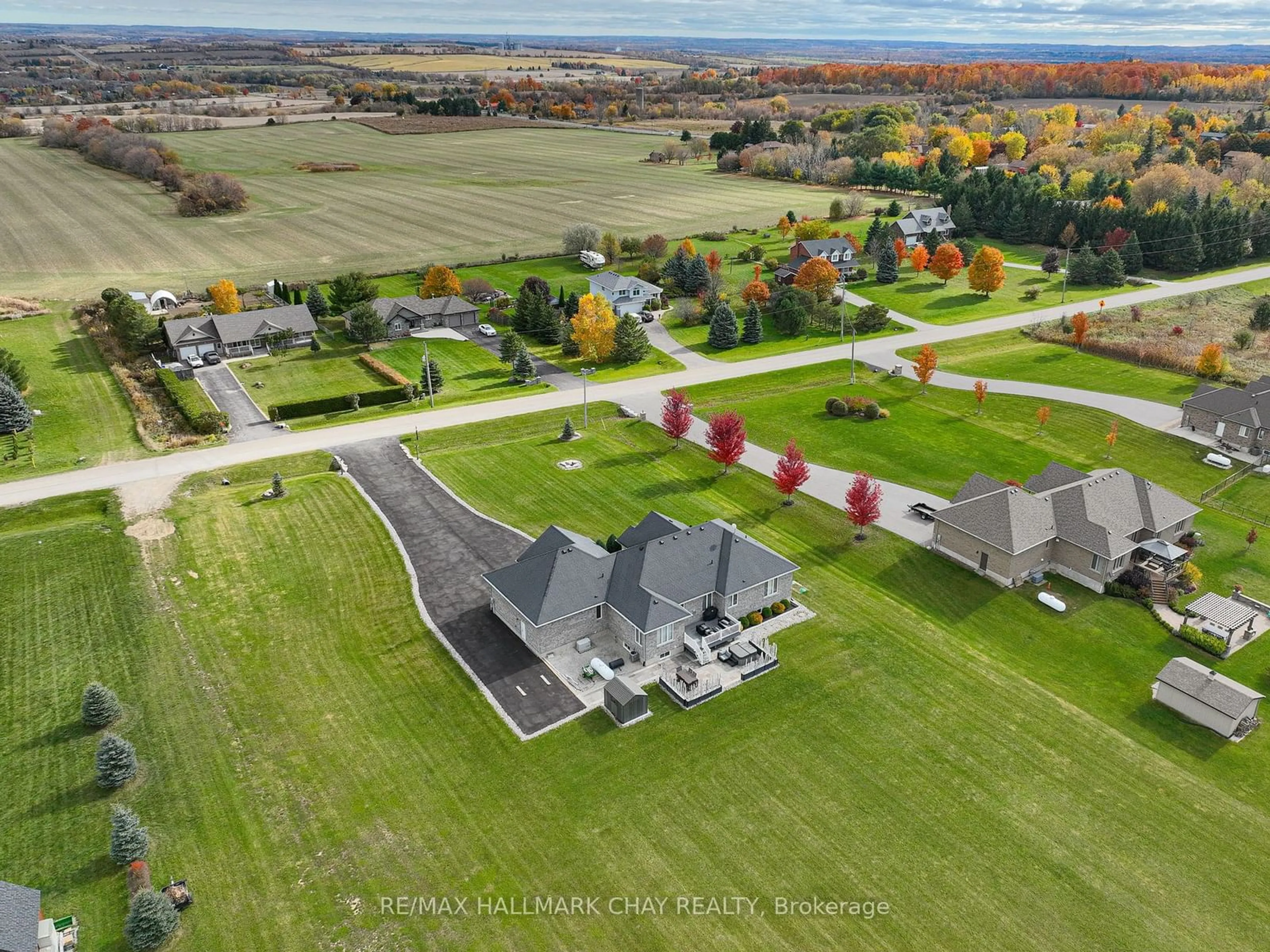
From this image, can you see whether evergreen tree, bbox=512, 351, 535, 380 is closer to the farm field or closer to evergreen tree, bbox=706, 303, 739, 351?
evergreen tree, bbox=706, 303, 739, 351

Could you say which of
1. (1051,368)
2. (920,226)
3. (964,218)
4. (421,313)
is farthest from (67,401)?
(964,218)

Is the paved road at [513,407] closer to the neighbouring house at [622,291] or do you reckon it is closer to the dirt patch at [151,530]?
the dirt patch at [151,530]

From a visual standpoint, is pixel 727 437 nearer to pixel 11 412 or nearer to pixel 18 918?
pixel 18 918

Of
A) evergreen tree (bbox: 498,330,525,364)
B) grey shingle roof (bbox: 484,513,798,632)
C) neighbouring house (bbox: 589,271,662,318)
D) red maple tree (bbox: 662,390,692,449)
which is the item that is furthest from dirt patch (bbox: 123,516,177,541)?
neighbouring house (bbox: 589,271,662,318)

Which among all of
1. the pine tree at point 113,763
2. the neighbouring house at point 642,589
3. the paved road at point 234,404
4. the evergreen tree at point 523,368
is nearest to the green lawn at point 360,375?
the paved road at point 234,404

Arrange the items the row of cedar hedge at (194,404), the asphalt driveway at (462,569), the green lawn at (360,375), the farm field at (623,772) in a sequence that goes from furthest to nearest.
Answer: the green lawn at (360,375)
the row of cedar hedge at (194,404)
the asphalt driveway at (462,569)
the farm field at (623,772)
